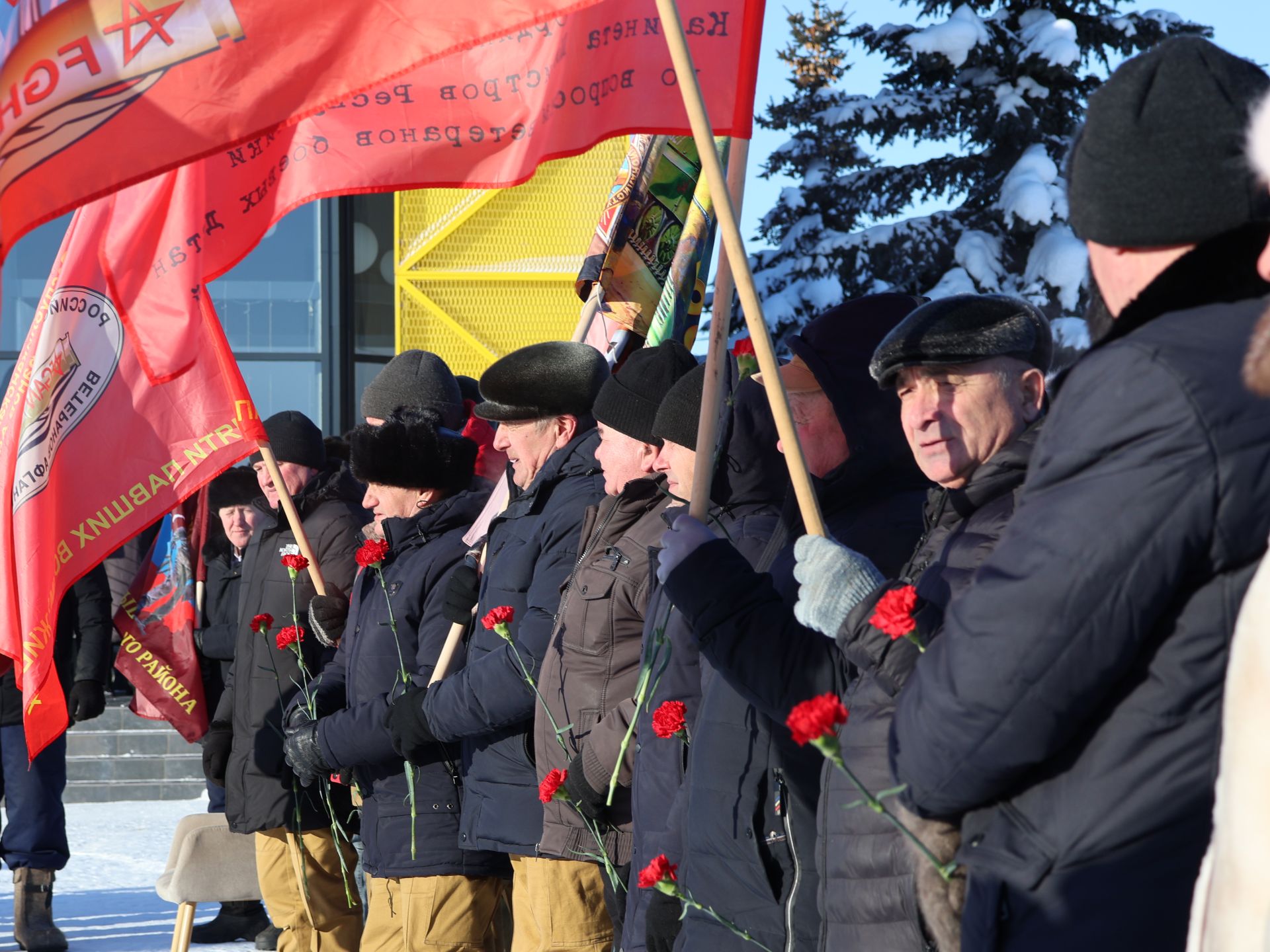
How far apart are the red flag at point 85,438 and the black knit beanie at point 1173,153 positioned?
12.8 feet

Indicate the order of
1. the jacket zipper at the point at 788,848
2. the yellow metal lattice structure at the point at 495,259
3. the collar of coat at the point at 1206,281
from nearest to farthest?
the collar of coat at the point at 1206,281, the jacket zipper at the point at 788,848, the yellow metal lattice structure at the point at 495,259

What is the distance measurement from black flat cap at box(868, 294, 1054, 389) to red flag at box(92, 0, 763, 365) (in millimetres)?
1097

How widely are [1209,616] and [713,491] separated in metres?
2.10

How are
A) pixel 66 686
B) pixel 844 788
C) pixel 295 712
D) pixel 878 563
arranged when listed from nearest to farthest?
1. pixel 844 788
2. pixel 878 563
3. pixel 295 712
4. pixel 66 686

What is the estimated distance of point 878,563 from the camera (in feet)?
9.70

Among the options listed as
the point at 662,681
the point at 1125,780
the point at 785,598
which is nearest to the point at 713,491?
the point at 662,681

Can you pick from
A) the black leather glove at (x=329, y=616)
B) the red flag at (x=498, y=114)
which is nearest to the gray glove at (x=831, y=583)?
the red flag at (x=498, y=114)

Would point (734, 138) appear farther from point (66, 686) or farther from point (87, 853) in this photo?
point (87, 853)

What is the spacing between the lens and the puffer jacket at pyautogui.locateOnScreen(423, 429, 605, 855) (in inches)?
174

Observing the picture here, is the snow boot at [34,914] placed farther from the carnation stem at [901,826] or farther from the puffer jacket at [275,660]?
the carnation stem at [901,826]

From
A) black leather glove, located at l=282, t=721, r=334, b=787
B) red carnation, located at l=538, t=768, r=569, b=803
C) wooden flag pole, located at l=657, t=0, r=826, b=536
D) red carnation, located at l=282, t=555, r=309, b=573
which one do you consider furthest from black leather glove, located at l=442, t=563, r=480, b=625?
wooden flag pole, located at l=657, t=0, r=826, b=536

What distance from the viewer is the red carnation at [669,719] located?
328 cm

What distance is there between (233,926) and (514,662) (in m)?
3.90

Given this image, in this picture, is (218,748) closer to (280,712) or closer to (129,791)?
(280,712)
